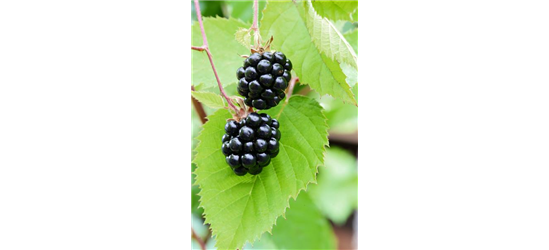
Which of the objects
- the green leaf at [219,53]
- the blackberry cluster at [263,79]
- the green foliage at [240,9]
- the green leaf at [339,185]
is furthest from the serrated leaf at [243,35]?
the green leaf at [339,185]

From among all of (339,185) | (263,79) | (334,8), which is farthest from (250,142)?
(339,185)

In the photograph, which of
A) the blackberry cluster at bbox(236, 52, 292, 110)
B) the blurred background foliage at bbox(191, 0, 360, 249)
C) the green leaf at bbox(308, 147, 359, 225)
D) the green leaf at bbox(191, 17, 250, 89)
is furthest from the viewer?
the green leaf at bbox(308, 147, 359, 225)

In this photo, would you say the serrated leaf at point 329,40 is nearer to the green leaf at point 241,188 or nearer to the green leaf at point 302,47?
the green leaf at point 302,47

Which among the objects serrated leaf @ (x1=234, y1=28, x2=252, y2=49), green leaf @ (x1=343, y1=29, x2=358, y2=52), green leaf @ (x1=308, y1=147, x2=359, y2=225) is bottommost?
green leaf @ (x1=308, y1=147, x2=359, y2=225)

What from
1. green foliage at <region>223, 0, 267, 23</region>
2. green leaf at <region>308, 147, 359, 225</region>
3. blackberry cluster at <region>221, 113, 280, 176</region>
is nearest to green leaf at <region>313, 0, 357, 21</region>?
blackberry cluster at <region>221, 113, 280, 176</region>

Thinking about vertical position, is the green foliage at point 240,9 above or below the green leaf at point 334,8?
below

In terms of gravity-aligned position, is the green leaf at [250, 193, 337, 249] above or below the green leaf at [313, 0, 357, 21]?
below

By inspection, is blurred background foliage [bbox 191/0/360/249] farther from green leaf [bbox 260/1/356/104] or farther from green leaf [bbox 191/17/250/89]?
green leaf [bbox 260/1/356/104]

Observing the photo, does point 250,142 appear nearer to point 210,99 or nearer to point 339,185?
point 210,99
